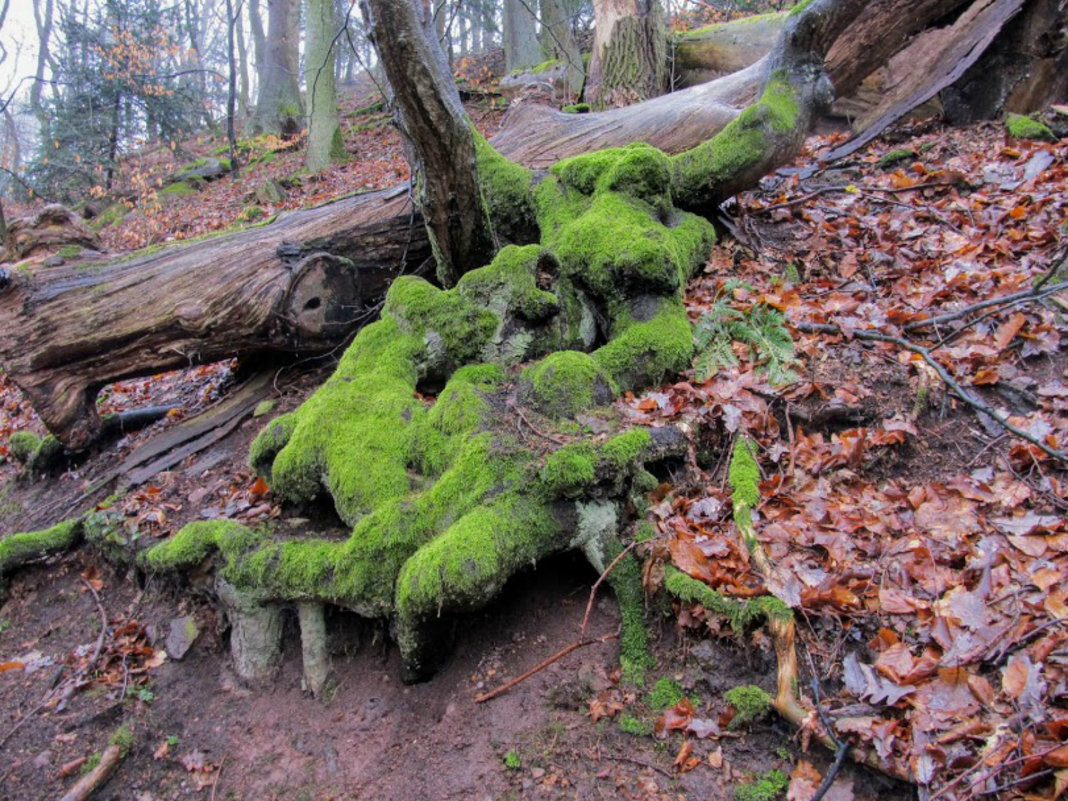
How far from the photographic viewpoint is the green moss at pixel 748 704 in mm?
2727

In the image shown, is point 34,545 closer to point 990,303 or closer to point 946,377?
point 946,377

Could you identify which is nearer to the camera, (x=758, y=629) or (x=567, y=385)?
(x=758, y=629)

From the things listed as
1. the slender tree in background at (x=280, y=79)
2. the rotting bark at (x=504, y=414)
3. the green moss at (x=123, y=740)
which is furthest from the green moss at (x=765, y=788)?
the slender tree in background at (x=280, y=79)

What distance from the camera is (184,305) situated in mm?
5961

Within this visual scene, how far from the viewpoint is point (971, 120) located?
7.41 meters

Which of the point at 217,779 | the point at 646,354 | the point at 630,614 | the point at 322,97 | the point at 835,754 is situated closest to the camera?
the point at 835,754

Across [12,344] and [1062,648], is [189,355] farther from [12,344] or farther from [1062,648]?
[1062,648]

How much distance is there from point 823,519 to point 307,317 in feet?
16.4

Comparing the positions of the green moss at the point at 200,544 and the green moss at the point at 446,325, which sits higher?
the green moss at the point at 446,325

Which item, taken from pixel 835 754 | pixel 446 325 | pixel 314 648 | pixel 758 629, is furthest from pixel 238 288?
pixel 835 754

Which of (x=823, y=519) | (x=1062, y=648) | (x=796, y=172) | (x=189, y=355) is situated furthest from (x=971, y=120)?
(x=189, y=355)

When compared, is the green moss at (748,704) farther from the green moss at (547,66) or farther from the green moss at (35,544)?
the green moss at (547,66)

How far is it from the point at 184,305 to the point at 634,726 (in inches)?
210

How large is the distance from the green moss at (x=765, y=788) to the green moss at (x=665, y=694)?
0.45 meters
